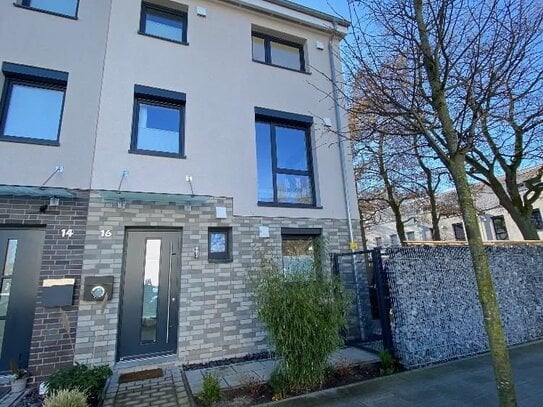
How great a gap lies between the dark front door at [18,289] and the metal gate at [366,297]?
5477mm

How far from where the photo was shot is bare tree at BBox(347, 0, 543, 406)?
10.00 feet

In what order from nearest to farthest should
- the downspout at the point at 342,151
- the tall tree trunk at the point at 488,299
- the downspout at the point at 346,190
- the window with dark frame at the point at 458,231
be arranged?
the tall tree trunk at the point at 488,299, the downspout at the point at 346,190, the downspout at the point at 342,151, the window with dark frame at the point at 458,231

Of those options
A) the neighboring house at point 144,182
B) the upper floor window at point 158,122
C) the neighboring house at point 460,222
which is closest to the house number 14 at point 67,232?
the neighboring house at point 144,182

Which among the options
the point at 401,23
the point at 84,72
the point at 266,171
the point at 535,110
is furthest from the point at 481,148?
the point at 84,72

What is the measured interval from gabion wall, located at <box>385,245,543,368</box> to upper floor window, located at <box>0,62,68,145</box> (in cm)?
675

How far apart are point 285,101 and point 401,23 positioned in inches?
171

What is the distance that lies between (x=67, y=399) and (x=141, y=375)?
1786mm

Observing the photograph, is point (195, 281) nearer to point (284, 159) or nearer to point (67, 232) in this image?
point (67, 232)

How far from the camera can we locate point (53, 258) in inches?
207

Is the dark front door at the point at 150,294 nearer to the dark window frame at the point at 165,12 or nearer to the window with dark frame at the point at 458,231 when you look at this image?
the dark window frame at the point at 165,12

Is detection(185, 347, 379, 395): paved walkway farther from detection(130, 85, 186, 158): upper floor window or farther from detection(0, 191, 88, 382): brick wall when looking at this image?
detection(130, 85, 186, 158): upper floor window

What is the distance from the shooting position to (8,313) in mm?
5105

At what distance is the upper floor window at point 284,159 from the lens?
746 cm

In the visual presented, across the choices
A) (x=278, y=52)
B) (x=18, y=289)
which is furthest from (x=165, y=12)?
(x=18, y=289)
